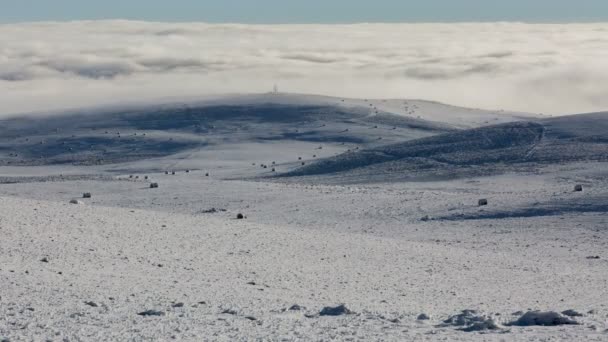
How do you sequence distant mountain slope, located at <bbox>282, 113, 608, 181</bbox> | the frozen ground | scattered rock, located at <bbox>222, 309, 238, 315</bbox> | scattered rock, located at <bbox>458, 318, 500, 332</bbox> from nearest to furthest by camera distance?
scattered rock, located at <bbox>458, 318, 500, 332</bbox> < the frozen ground < scattered rock, located at <bbox>222, 309, 238, 315</bbox> < distant mountain slope, located at <bbox>282, 113, 608, 181</bbox>

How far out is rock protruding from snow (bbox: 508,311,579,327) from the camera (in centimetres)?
1396

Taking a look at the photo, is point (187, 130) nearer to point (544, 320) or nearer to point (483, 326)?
point (544, 320)

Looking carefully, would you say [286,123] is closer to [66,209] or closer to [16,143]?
[16,143]

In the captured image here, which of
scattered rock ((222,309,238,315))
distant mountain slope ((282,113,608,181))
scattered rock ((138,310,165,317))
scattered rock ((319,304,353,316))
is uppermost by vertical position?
scattered rock ((138,310,165,317))

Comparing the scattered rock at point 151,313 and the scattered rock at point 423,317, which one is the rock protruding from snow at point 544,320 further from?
the scattered rock at point 151,313

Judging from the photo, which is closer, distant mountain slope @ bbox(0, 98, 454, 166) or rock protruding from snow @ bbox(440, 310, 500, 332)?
rock protruding from snow @ bbox(440, 310, 500, 332)

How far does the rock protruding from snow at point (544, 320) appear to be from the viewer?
14.0m

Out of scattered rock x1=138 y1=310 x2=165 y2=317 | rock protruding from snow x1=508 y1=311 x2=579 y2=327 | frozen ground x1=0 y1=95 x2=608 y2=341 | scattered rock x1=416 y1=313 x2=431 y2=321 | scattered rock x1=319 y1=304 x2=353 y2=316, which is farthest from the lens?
scattered rock x1=319 y1=304 x2=353 y2=316

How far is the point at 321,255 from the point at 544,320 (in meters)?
9.99

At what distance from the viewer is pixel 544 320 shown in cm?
1399

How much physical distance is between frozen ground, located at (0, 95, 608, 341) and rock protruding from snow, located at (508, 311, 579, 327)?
0.03 meters

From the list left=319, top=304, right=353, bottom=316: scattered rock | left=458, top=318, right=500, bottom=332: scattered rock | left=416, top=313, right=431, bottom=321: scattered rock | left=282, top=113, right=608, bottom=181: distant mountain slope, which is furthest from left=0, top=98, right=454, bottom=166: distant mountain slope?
left=458, top=318, right=500, bottom=332: scattered rock

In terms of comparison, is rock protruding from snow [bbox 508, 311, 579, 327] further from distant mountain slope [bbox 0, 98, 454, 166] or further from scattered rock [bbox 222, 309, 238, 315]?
distant mountain slope [bbox 0, 98, 454, 166]

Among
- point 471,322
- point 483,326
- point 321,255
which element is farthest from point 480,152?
point 483,326
